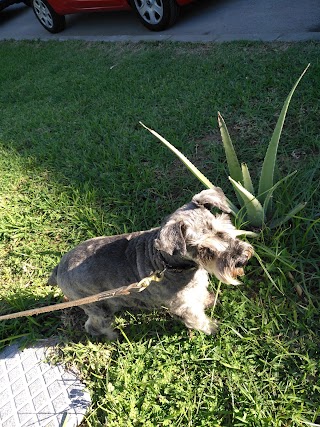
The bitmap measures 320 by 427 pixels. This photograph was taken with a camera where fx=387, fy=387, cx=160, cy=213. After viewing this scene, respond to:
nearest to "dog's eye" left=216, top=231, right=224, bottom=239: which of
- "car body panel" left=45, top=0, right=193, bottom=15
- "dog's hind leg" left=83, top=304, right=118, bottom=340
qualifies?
"dog's hind leg" left=83, top=304, right=118, bottom=340

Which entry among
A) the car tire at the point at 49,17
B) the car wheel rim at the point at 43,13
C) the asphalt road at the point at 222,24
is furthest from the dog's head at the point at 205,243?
the car wheel rim at the point at 43,13

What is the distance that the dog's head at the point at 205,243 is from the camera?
2.17 m

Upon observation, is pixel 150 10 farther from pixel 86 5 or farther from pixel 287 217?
pixel 287 217

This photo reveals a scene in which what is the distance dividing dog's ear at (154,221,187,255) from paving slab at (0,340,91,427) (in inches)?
49.1

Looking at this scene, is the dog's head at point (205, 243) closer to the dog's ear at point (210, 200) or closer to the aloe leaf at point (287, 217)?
the dog's ear at point (210, 200)

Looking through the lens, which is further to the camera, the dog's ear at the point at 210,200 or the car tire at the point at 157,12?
the car tire at the point at 157,12

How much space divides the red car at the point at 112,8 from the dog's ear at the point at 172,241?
5.49m

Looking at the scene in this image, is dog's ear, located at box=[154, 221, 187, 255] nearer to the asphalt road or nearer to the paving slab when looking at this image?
the paving slab

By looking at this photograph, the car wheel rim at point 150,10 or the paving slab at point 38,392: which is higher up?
the car wheel rim at point 150,10

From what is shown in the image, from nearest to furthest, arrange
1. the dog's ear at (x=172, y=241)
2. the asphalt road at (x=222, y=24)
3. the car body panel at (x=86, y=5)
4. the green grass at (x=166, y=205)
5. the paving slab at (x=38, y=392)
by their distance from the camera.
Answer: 1. the dog's ear at (x=172, y=241)
2. the green grass at (x=166, y=205)
3. the paving slab at (x=38, y=392)
4. the asphalt road at (x=222, y=24)
5. the car body panel at (x=86, y=5)


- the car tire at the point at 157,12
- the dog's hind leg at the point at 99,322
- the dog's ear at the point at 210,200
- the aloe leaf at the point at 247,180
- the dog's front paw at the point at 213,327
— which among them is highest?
the car tire at the point at 157,12

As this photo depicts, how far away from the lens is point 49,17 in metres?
8.54

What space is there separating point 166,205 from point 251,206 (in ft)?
3.28

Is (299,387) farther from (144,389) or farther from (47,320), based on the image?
(47,320)
